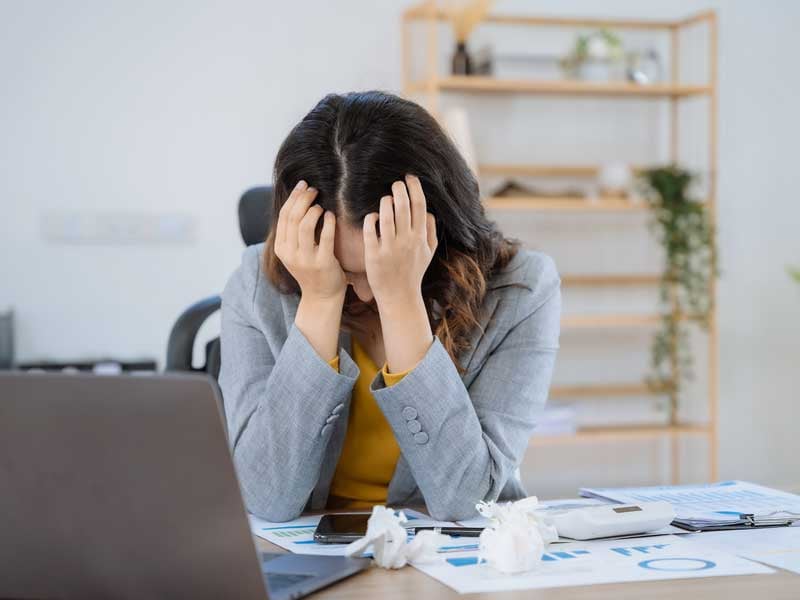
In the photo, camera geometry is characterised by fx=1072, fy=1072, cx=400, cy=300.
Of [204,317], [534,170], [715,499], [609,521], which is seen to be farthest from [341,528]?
[534,170]

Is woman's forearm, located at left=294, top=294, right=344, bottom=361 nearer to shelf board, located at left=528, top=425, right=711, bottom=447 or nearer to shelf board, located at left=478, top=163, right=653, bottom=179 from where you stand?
shelf board, located at left=528, top=425, right=711, bottom=447

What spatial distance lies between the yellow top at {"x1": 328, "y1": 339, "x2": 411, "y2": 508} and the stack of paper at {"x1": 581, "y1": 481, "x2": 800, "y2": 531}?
11.3 inches

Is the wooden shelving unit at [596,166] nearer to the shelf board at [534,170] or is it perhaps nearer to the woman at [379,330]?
the shelf board at [534,170]

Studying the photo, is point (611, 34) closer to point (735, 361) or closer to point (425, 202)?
point (735, 361)

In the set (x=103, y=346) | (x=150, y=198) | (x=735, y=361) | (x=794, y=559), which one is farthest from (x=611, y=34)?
(x=794, y=559)

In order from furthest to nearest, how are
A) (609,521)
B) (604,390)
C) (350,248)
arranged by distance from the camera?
1. (604,390)
2. (350,248)
3. (609,521)

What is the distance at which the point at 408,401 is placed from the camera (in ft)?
4.24

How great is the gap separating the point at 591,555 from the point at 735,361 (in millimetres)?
3288

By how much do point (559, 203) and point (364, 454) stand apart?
7.61 ft

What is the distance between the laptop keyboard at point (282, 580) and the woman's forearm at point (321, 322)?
448 mm

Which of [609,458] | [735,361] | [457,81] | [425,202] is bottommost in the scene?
[609,458]

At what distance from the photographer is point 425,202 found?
1380mm

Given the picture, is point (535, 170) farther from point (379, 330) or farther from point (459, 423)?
point (459, 423)

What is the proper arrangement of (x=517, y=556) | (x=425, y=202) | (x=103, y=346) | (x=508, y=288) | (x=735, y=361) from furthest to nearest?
1. (x=735, y=361)
2. (x=103, y=346)
3. (x=508, y=288)
4. (x=425, y=202)
5. (x=517, y=556)
